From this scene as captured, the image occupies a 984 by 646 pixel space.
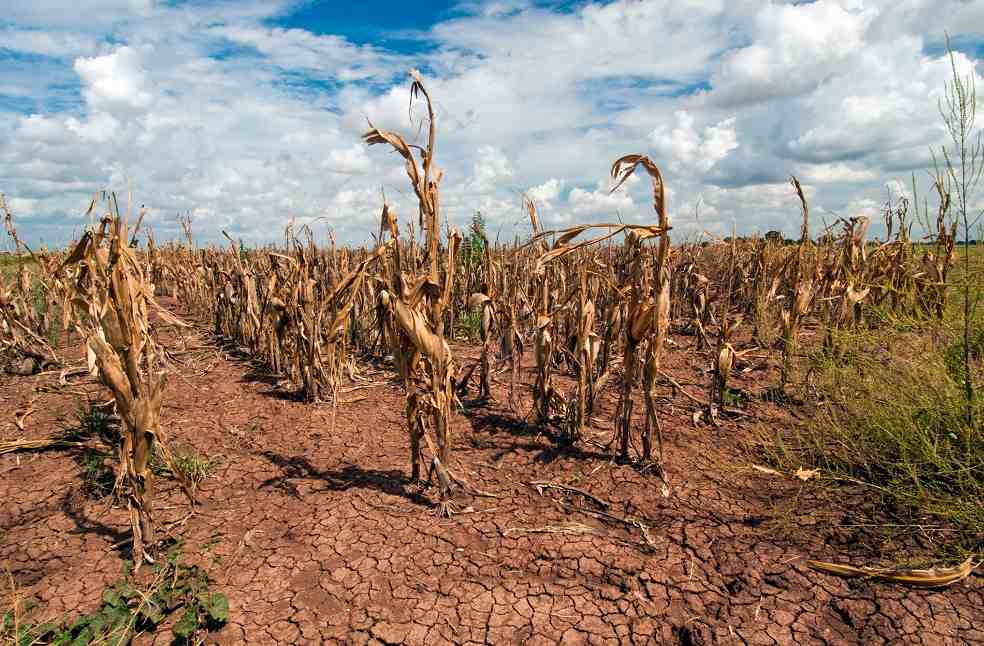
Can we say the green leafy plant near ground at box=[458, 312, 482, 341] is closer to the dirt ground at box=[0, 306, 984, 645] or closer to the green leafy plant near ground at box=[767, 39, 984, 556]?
the dirt ground at box=[0, 306, 984, 645]

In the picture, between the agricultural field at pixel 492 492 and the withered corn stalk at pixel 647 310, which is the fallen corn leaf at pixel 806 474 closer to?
the agricultural field at pixel 492 492

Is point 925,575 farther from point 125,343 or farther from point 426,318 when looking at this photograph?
point 125,343

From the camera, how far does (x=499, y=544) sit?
267 centimetres

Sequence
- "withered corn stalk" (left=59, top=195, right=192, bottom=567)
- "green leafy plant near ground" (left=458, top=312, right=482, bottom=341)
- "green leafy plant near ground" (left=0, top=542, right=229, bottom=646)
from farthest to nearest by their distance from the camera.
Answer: "green leafy plant near ground" (left=458, top=312, right=482, bottom=341) < "withered corn stalk" (left=59, top=195, right=192, bottom=567) < "green leafy plant near ground" (left=0, top=542, right=229, bottom=646)

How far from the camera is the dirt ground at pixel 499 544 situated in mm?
2158

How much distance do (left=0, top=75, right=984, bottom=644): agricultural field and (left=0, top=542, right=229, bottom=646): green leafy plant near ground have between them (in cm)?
1

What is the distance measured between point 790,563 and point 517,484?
4.86 ft

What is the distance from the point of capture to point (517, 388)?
4.69 m

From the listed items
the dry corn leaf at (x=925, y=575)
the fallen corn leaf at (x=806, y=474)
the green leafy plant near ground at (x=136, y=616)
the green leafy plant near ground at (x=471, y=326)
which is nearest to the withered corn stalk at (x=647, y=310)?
the fallen corn leaf at (x=806, y=474)

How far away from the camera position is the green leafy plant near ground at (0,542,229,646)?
6.83ft

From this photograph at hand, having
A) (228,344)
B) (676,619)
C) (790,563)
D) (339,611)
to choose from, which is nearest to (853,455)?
(790,563)

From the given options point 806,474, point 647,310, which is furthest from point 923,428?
point 647,310

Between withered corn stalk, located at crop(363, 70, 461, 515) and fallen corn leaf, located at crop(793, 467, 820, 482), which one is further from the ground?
withered corn stalk, located at crop(363, 70, 461, 515)

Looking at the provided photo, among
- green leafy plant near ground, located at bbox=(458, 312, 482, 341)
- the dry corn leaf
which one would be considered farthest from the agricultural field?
green leafy plant near ground, located at bbox=(458, 312, 482, 341)
